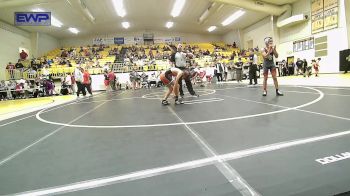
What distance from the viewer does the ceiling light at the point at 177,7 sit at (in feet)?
79.1

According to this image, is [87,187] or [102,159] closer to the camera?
[87,187]

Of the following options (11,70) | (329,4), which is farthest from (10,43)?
(329,4)

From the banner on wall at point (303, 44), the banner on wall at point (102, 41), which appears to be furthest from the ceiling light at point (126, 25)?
the banner on wall at point (303, 44)

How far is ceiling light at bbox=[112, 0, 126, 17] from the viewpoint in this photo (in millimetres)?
23047

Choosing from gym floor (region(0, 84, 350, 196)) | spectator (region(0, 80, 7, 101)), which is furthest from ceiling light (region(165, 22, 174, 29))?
gym floor (region(0, 84, 350, 196))

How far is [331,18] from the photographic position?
2003cm

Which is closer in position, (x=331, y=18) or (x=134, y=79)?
(x=331, y=18)

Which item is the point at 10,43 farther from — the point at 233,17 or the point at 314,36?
the point at 314,36

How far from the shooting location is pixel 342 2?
18844 millimetres

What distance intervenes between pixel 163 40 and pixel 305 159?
3646cm

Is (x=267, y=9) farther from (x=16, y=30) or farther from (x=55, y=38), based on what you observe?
(x=55, y=38)

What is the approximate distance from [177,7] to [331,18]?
13.4m

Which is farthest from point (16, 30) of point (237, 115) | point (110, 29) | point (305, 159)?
point (305, 159)

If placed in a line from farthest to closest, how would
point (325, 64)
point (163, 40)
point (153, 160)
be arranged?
point (163, 40), point (325, 64), point (153, 160)
